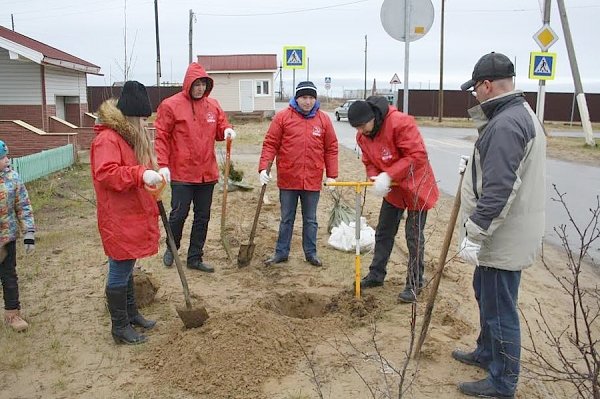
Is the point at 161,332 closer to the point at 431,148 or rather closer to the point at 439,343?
the point at 439,343

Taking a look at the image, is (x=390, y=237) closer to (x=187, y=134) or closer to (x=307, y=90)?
(x=307, y=90)

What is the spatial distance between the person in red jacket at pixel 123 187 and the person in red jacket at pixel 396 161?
1641mm

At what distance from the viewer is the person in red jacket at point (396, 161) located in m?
4.46

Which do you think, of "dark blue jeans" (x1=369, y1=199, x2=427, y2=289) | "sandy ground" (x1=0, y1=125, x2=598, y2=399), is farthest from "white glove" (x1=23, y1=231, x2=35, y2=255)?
"dark blue jeans" (x1=369, y1=199, x2=427, y2=289)

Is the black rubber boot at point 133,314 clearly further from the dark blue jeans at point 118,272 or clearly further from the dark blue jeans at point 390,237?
the dark blue jeans at point 390,237

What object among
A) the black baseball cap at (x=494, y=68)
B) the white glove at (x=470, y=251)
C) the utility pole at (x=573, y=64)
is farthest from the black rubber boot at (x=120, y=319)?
the utility pole at (x=573, y=64)

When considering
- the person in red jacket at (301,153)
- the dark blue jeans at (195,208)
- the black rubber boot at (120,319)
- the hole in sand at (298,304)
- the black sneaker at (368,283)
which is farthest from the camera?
the person in red jacket at (301,153)

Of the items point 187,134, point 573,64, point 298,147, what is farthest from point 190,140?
point 573,64

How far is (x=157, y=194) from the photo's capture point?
3.79 meters

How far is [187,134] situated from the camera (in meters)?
Answer: 5.29

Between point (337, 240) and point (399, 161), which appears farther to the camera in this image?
point (337, 240)

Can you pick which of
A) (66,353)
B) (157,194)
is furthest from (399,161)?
(66,353)

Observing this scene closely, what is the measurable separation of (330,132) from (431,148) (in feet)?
42.2

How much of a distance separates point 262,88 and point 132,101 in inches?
1163
